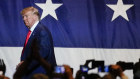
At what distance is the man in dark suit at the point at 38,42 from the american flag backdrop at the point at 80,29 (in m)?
1.29

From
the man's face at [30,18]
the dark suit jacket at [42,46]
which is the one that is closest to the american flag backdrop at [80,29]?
the man's face at [30,18]

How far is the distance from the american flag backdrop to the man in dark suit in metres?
1.29

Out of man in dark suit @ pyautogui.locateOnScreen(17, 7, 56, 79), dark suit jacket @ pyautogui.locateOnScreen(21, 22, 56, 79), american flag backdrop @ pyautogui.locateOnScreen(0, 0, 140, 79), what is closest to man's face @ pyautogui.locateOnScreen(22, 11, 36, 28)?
man in dark suit @ pyautogui.locateOnScreen(17, 7, 56, 79)

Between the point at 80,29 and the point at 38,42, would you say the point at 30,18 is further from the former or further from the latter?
the point at 80,29

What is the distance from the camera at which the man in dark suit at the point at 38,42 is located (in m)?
4.49

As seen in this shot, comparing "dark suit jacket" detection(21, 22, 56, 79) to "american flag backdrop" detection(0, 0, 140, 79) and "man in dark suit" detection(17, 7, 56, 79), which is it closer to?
"man in dark suit" detection(17, 7, 56, 79)

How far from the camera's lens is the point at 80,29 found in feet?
20.4

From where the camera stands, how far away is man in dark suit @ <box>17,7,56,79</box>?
14.7 feet

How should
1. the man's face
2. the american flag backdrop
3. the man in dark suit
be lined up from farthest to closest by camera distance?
1. the american flag backdrop
2. the man's face
3. the man in dark suit

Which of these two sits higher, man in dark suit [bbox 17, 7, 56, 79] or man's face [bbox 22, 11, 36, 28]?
man's face [bbox 22, 11, 36, 28]

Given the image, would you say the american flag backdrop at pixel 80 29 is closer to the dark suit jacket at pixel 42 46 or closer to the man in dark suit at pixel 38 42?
the man in dark suit at pixel 38 42

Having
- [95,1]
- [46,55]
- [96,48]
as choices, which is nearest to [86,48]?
[96,48]

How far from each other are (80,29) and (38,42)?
1732 millimetres

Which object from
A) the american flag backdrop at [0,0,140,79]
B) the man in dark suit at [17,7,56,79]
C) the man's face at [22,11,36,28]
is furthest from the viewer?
the american flag backdrop at [0,0,140,79]
